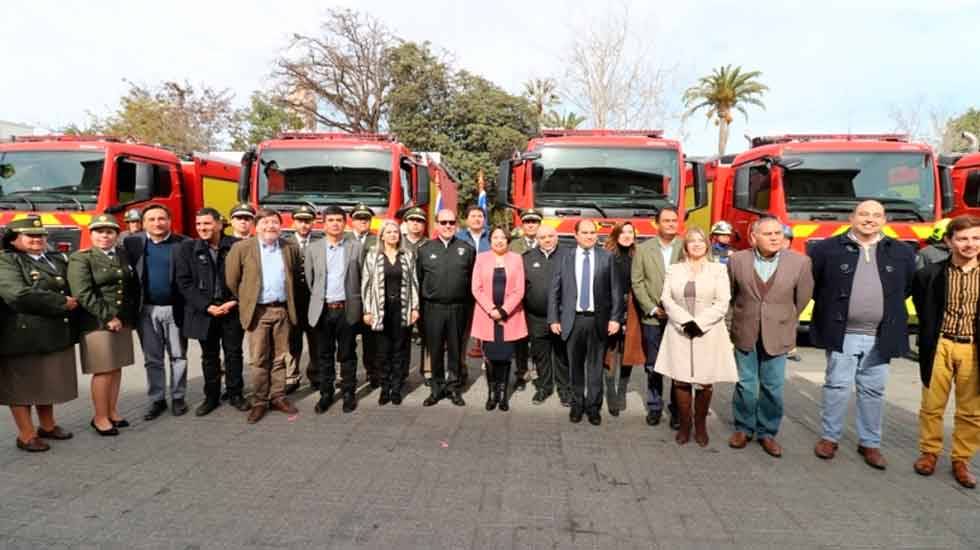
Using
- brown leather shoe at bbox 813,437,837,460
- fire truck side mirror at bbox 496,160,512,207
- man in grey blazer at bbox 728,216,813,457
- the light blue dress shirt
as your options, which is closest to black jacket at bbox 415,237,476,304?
the light blue dress shirt

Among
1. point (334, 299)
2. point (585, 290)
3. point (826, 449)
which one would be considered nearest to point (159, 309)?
point (334, 299)

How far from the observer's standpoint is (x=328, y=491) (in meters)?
3.70

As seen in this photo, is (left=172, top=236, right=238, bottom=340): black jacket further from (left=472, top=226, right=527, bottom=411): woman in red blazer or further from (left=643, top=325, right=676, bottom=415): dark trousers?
(left=643, top=325, right=676, bottom=415): dark trousers

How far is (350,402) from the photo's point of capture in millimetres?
5445

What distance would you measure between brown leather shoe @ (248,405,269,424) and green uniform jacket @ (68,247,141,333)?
4.15 ft

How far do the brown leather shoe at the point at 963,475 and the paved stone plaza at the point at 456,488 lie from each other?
0.20 feet

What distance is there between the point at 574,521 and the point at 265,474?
2130mm

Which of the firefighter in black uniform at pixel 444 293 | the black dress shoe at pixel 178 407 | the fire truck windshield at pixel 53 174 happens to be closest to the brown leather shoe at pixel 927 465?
the firefighter in black uniform at pixel 444 293

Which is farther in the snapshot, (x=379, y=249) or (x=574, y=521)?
(x=379, y=249)

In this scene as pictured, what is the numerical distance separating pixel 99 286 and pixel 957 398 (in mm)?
6515

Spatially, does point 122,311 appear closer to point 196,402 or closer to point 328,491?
point 196,402

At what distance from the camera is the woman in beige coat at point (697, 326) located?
4477 mm

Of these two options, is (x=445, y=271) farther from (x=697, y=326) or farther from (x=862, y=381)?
(x=862, y=381)

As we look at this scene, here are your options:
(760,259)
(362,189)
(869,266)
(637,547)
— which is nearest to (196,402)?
(362,189)
